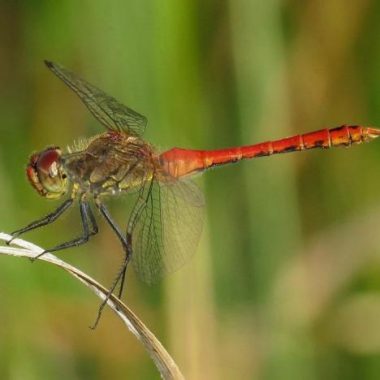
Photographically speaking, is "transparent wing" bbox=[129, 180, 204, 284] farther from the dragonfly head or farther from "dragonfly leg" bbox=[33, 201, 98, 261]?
the dragonfly head

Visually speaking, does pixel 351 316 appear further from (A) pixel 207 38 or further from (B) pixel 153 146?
(A) pixel 207 38

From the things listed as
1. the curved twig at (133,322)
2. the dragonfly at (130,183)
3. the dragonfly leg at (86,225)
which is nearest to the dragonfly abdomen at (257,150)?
the dragonfly at (130,183)

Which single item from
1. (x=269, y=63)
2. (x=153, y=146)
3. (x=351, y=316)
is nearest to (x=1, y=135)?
(x=153, y=146)

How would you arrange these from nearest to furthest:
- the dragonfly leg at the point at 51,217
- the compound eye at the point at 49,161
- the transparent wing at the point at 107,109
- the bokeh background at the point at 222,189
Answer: the dragonfly leg at the point at 51,217
the compound eye at the point at 49,161
the transparent wing at the point at 107,109
the bokeh background at the point at 222,189

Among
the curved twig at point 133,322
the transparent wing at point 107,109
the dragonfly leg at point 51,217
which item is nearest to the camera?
the curved twig at point 133,322

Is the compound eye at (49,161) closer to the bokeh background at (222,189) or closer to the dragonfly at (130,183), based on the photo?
the dragonfly at (130,183)

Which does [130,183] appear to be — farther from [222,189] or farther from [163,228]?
[222,189]

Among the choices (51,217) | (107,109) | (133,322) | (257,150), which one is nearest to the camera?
(133,322)

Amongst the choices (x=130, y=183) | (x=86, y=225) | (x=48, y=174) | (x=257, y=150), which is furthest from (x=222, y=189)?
(x=48, y=174)
